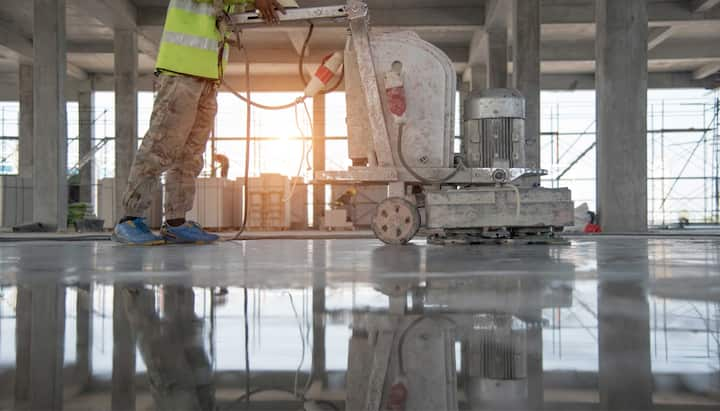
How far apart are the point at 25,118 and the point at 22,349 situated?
21.0 meters

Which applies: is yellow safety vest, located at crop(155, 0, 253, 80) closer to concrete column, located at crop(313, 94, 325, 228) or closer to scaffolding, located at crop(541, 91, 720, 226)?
concrete column, located at crop(313, 94, 325, 228)

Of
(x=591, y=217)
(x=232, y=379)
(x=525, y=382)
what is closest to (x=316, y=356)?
(x=232, y=379)

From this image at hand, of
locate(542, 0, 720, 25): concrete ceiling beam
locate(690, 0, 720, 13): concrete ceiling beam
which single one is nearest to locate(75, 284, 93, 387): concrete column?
locate(542, 0, 720, 25): concrete ceiling beam

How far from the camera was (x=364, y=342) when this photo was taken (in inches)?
39.5

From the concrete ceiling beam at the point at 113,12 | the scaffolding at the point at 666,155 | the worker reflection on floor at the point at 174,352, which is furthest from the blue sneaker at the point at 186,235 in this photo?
the scaffolding at the point at 666,155

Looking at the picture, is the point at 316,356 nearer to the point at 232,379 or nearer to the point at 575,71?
the point at 232,379

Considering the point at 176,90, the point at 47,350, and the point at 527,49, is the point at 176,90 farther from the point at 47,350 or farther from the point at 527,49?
A: the point at 527,49

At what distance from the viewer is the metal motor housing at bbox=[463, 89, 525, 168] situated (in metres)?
4.89

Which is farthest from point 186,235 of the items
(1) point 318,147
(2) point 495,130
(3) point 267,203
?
(1) point 318,147

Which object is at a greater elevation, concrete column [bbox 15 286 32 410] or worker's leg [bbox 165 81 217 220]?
worker's leg [bbox 165 81 217 220]

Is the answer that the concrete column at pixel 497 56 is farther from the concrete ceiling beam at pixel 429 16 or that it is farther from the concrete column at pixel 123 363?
the concrete column at pixel 123 363

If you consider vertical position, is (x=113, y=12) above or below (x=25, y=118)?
above

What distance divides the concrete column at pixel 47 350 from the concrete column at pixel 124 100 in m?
14.3

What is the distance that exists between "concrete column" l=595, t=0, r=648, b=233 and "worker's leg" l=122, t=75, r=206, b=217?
21.4 ft
